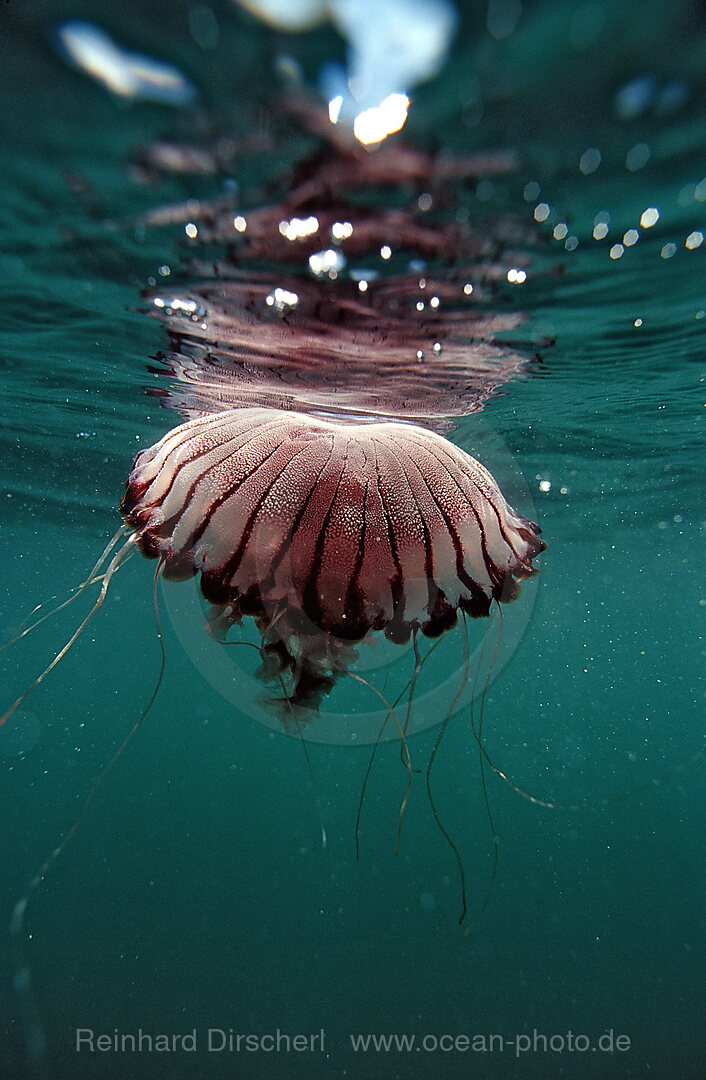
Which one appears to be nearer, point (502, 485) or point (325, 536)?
point (325, 536)

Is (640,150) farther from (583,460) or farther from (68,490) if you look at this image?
(68,490)

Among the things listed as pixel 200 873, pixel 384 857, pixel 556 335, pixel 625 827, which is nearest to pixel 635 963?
pixel 384 857

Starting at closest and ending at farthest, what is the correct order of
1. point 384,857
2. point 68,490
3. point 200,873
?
point 68,490, point 200,873, point 384,857
